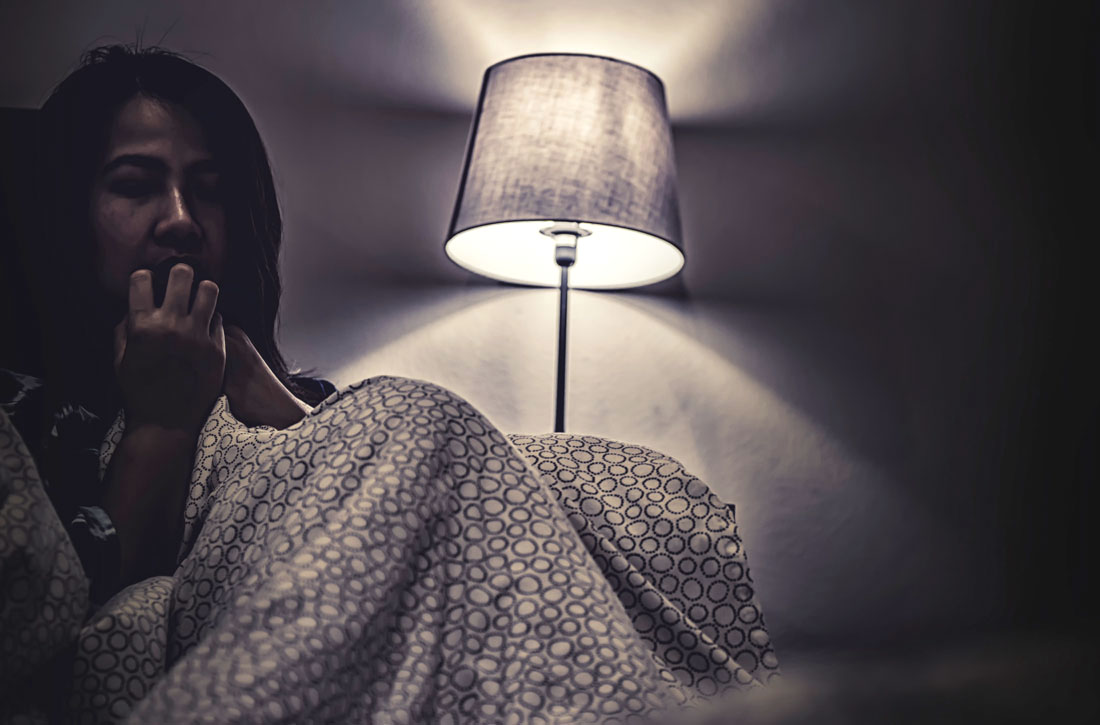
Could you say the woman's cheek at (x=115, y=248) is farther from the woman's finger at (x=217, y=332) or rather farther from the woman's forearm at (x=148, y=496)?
the woman's forearm at (x=148, y=496)

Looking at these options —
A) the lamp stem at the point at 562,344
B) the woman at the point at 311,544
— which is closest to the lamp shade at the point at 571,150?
the lamp stem at the point at 562,344

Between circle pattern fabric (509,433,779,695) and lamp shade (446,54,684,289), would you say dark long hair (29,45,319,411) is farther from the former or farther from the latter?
circle pattern fabric (509,433,779,695)

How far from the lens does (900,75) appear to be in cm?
180

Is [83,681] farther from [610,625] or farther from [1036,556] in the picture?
[1036,556]

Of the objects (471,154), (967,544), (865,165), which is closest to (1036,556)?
(967,544)

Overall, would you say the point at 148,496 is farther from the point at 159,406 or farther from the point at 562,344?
the point at 562,344

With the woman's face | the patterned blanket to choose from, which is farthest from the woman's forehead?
the patterned blanket

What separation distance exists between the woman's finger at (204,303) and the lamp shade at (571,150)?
40 cm

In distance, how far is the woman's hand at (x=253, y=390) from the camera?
124cm

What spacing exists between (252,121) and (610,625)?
3.92 ft

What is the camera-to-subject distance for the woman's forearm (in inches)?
35.5

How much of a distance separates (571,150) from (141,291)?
69 cm

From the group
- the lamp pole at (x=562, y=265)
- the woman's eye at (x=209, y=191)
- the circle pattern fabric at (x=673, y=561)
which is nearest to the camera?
the circle pattern fabric at (x=673, y=561)

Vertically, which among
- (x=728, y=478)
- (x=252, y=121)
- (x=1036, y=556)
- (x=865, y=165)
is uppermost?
(x=865, y=165)
